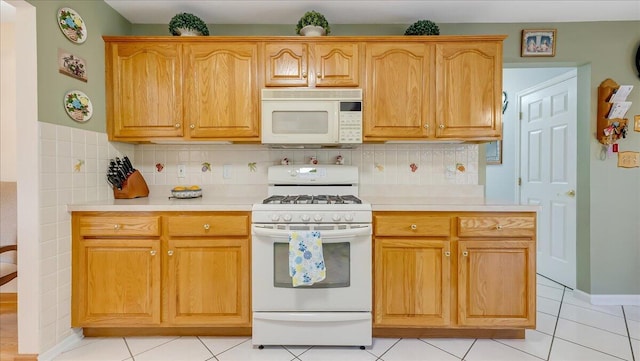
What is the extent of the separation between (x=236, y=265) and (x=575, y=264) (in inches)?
112

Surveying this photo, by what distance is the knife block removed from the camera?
2252 mm

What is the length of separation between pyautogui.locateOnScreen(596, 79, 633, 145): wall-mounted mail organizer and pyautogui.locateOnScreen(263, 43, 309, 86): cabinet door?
7.86 ft

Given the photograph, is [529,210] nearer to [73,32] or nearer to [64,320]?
[64,320]

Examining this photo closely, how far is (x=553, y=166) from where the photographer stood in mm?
2936

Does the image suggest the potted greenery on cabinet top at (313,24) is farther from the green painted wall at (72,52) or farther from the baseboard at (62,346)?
the baseboard at (62,346)

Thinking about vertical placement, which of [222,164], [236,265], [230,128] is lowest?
[236,265]

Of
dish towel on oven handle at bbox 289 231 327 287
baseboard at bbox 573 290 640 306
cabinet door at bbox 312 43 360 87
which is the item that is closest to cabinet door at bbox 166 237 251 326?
dish towel on oven handle at bbox 289 231 327 287

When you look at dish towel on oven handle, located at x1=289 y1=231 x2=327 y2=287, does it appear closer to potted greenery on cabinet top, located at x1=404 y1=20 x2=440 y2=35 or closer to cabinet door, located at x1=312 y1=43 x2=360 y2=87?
cabinet door, located at x1=312 y1=43 x2=360 y2=87

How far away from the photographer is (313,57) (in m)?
2.21

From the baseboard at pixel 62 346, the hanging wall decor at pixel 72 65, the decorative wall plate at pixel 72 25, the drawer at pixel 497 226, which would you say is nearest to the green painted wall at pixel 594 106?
the decorative wall plate at pixel 72 25

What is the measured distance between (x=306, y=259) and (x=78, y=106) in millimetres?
1753

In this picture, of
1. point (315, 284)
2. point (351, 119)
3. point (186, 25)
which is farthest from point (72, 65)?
point (315, 284)

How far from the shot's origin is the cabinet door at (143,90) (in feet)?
7.20

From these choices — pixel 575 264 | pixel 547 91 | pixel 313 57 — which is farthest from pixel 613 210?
pixel 313 57
